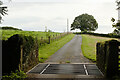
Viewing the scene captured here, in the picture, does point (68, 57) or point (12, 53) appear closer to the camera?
point (12, 53)

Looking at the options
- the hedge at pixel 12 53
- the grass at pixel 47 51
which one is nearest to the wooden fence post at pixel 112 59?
the hedge at pixel 12 53

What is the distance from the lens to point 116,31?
32.3 ft

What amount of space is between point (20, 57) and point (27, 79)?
5.31 ft

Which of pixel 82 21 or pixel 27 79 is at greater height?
pixel 82 21

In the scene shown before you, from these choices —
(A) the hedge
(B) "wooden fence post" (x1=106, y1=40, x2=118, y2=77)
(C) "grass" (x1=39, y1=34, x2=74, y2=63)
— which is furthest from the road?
(B) "wooden fence post" (x1=106, y1=40, x2=118, y2=77)

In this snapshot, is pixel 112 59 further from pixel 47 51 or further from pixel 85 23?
pixel 85 23

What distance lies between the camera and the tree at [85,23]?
9775cm

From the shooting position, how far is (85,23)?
98.1 metres

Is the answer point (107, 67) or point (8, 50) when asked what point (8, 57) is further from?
point (107, 67)

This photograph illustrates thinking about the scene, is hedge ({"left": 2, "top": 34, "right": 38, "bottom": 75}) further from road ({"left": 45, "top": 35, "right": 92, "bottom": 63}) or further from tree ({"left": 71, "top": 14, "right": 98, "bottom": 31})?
tree ({"left": 71, "top": 14, "right": 98, "bottom": 31})

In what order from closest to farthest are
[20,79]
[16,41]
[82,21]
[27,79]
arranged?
[20,79], [27,79], [16,41], [82,21]

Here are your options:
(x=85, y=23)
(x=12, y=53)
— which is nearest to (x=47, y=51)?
(x=12, y=53)

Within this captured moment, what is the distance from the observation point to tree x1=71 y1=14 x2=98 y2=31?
97.8 m

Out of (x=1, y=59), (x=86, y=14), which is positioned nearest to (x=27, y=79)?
(x=1, y=59)
